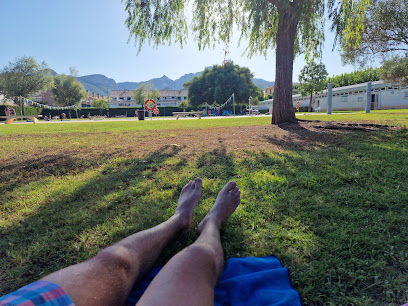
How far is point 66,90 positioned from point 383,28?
49.8m

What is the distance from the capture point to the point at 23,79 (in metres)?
40.0

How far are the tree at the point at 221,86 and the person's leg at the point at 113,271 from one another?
4073 centimetres

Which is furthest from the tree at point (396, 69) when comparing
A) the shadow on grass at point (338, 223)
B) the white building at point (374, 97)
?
the shadow on grass at point (338, 223)

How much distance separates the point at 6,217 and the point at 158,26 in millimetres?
7157

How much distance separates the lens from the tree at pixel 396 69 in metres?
17.9

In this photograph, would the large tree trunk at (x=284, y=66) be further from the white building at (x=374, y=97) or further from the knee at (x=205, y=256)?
the white building at (x=374, y=97)

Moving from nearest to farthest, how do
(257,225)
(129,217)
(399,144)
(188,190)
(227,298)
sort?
(227,298)
(257,225)
(129,217)
(188,190)
(399,144)

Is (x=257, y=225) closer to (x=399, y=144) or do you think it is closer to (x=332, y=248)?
(x=332, y=248)

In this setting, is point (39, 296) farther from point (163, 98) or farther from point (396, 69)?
point (163, 98)

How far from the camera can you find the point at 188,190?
2.10 metres

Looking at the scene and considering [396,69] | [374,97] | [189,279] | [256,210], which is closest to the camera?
[189,279]

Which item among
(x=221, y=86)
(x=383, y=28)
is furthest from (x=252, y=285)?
(x=221, y=86)

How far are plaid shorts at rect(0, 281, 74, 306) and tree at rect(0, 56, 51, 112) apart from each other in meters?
48.3

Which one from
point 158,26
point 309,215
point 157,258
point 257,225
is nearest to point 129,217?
point 157,258
